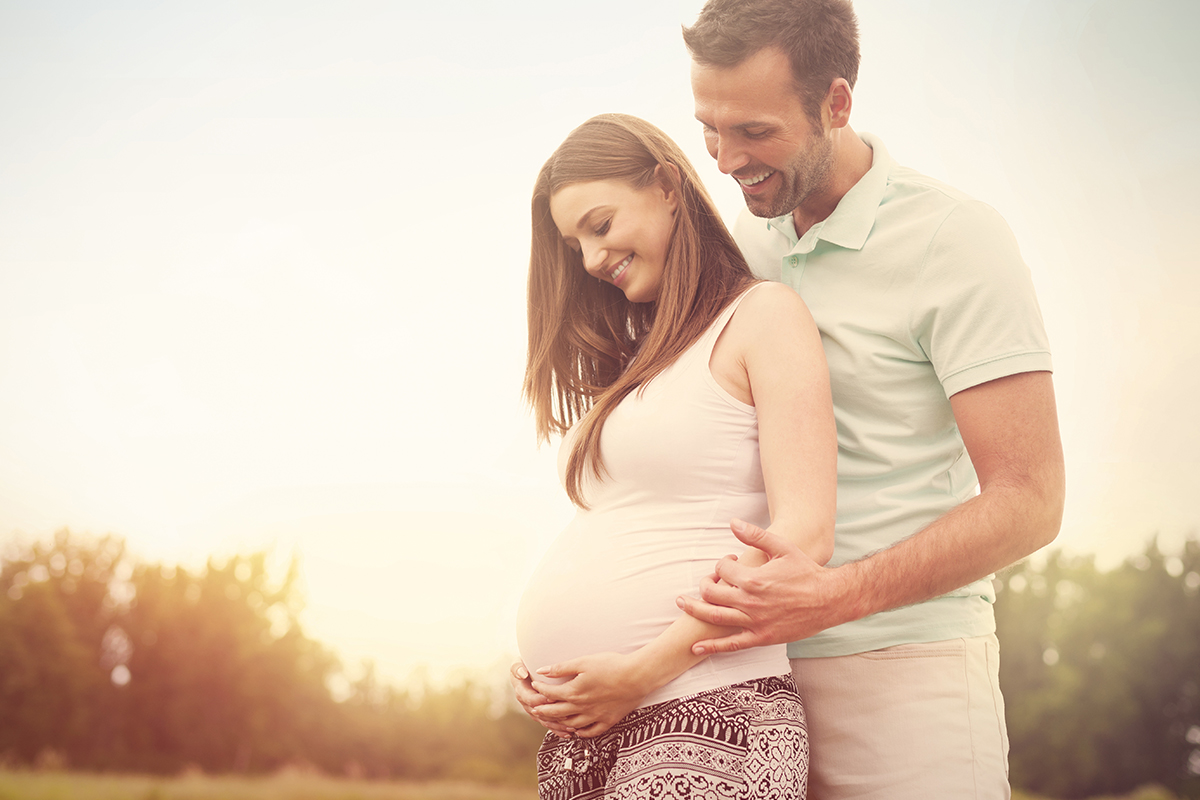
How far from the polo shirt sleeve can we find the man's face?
16.4 inches

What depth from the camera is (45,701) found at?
19.2 m

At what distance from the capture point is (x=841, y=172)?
223cm

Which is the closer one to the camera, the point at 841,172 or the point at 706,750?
the point at 706,750

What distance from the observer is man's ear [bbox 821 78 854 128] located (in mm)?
2250

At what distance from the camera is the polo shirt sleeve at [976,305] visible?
5.98 feet

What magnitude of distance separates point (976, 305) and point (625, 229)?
0.84m

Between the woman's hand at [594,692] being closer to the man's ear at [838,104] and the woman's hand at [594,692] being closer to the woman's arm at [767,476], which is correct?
the woman's arm at [767,476]

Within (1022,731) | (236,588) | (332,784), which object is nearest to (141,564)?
(236,588)

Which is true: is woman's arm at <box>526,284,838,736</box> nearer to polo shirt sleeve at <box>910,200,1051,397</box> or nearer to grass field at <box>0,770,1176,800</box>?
polo shirt sleeve at <box>910,200,1051,397</box>

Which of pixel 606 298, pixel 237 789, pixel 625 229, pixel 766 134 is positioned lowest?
pixel 237 789

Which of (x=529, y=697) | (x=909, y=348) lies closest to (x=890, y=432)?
(x=909, y=348)

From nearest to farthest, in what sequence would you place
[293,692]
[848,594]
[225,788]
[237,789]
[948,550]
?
[848,594] < [948,550] < [225,788] < [237,789] < [293,692]

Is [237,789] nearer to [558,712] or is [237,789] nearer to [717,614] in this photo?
[558,712]

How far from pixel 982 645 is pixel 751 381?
86 centimetres
